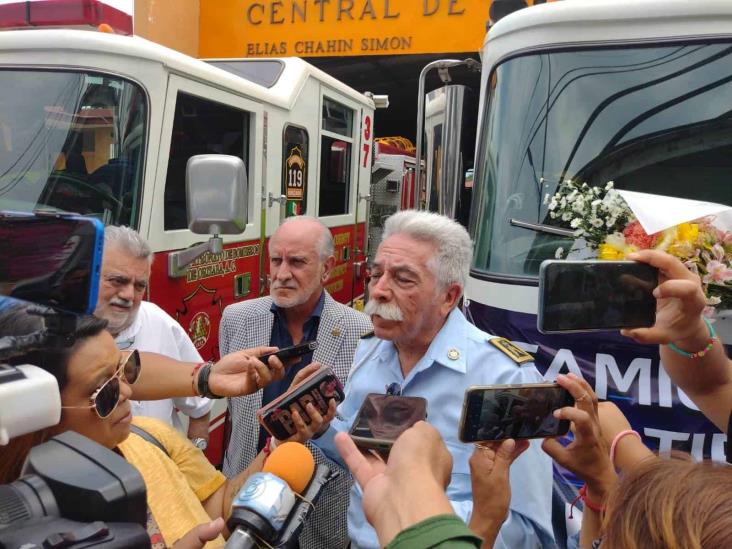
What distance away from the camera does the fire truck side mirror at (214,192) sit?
2.91 m

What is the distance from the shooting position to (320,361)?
272cm

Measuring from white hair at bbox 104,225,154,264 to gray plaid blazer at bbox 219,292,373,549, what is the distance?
1.72ft

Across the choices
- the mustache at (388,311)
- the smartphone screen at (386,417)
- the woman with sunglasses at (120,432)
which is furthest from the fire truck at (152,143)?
the smartphone screen at (386,417)

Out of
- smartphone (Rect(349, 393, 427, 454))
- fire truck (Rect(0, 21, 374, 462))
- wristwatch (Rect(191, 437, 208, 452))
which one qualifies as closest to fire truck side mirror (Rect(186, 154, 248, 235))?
fire truck (Rect(0, 21, 374, 462))

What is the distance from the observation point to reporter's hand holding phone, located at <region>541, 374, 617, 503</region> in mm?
1386

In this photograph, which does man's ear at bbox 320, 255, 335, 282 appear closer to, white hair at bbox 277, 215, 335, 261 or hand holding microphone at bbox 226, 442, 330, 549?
white hair at bbox 277, 215, 335, 261

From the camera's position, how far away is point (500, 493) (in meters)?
1.30

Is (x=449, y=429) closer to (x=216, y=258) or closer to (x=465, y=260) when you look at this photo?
(x=465, y=260)

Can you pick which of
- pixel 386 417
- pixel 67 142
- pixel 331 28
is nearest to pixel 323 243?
pixel 67 142

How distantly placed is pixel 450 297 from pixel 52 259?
1344 millimetres

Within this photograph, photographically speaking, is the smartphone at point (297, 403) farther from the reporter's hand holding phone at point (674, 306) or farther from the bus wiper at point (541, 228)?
the bus wiper at point (541, 228)

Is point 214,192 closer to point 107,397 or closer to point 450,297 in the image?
point 450,297

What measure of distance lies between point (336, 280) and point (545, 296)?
4.20 meters

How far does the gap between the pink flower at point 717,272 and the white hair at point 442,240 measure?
734 millimetres
